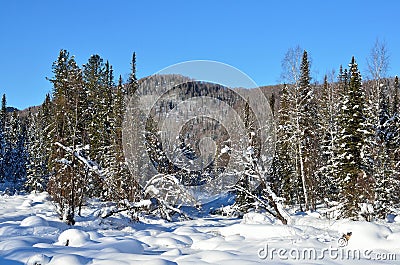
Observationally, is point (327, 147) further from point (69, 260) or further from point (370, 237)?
point (69, 260)

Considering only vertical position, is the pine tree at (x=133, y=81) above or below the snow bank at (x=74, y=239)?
above

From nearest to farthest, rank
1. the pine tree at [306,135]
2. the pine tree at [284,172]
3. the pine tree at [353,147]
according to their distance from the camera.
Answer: the pine tree at [353,147]
the pine tree at [306,135]
the pine tree at [284,172]

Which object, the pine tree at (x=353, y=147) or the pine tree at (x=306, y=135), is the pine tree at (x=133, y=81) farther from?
the pine tree at (x=353, y=147)

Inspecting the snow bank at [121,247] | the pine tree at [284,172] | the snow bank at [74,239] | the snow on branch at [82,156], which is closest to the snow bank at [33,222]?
the snow on branch at [82,156]

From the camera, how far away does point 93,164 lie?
656 inches

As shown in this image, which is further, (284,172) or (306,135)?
(284,172)

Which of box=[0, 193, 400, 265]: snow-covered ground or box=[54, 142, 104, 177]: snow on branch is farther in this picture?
box=[54, 142, 104, 177]: snow on branch

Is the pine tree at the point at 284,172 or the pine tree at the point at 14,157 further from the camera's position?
the pine tree at the point at 14,157

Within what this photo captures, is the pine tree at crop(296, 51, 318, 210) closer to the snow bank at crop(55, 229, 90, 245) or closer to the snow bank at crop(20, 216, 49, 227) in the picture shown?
the snow bank at crop(20, 216, 49, 227)

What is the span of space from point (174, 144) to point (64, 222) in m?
8.17

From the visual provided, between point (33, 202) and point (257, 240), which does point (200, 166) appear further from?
point (257, 240)

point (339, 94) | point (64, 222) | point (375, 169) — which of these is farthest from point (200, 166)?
point (339, 94)

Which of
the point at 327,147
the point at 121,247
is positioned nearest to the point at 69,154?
the point at 121,247

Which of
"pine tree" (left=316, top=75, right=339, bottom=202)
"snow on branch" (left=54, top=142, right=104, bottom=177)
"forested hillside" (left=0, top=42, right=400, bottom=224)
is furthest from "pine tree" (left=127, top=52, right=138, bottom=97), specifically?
"pine tree" (left=316, top=75, right=339, bottom=202)
